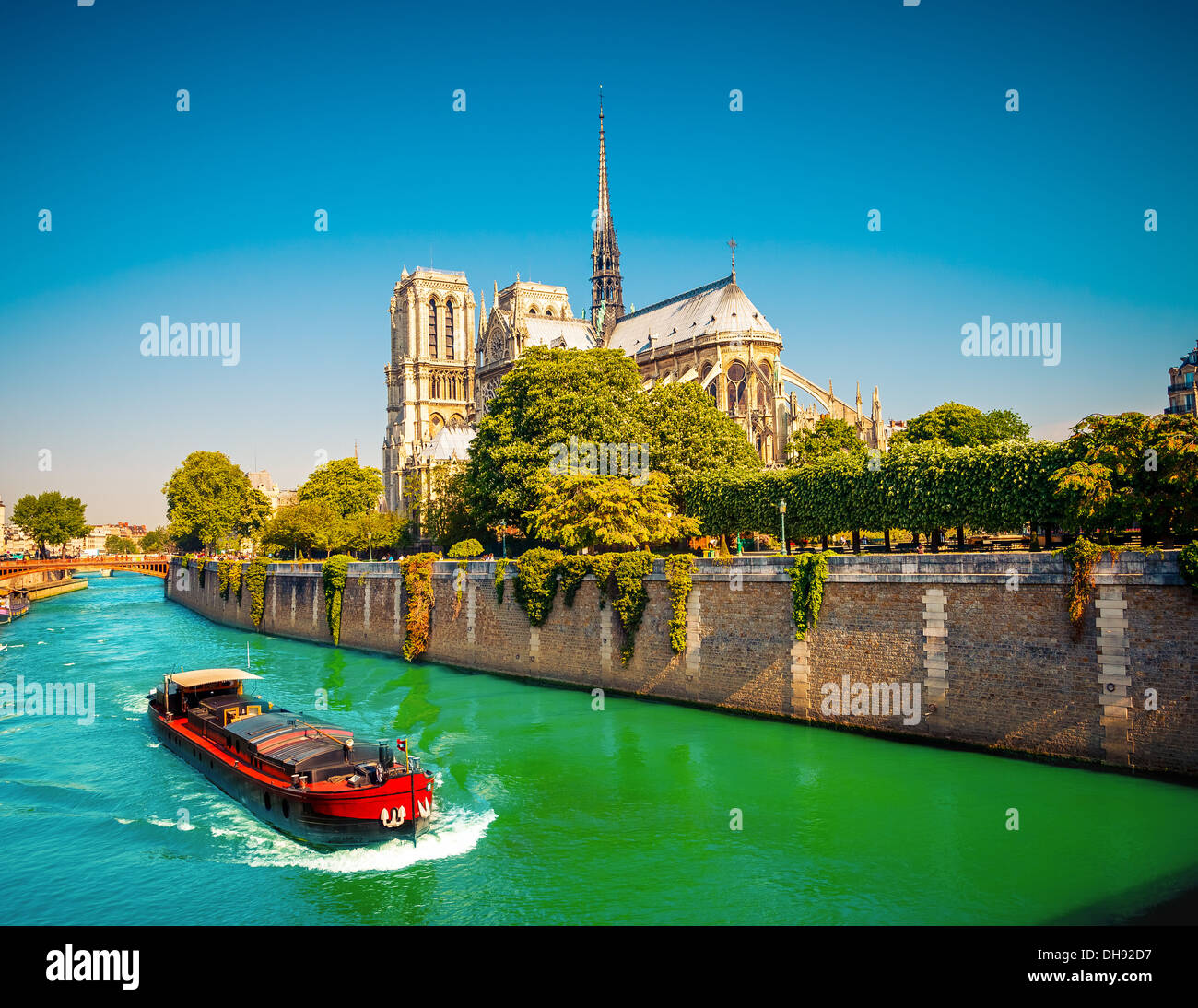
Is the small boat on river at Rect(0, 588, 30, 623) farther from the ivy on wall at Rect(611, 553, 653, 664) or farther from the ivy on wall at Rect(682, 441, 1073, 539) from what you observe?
the ivy on wall at Rect(611, 553, 653, 664)

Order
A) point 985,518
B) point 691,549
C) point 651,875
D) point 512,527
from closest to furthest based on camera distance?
point 651,875 → point 985,518 → point 691,549 → point 512,527

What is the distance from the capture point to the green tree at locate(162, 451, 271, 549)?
91000mm

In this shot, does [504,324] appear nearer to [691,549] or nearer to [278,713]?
[691,549]

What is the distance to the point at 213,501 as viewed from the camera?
3617 inches

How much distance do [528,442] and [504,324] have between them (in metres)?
55.7

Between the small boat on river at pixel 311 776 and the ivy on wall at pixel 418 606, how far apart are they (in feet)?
49.4

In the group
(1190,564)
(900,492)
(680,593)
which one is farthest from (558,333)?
(1190,564)

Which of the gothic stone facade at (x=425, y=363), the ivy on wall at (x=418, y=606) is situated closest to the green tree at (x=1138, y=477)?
the ivy on wall at (x=418, y=606)

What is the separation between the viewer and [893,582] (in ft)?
79.7

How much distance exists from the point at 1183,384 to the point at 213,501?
8846cm

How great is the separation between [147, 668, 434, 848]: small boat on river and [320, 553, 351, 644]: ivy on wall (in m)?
21.9

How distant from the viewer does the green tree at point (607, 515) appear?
3475 cm
